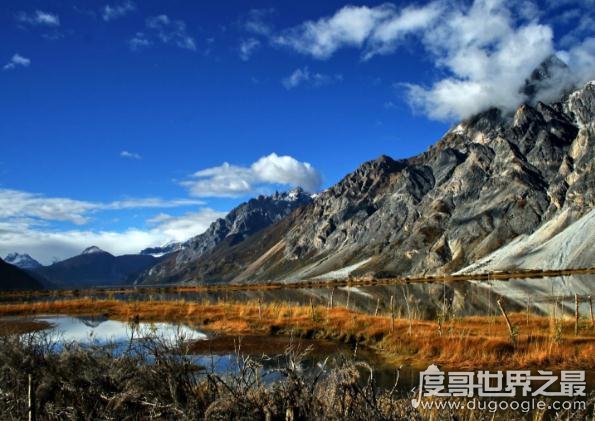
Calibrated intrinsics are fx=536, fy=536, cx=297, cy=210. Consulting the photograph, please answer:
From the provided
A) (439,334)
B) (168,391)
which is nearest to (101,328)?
(439,334)

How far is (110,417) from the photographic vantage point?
7812mm

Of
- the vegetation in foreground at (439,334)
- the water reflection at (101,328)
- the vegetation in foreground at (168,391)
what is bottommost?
the water reflection at (101,328)

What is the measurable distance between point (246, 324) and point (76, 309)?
36.9 metres

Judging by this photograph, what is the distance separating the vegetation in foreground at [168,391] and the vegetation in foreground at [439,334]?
15.5 m

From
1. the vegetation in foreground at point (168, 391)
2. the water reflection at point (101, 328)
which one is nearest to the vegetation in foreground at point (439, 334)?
the water reflection at point (101, 328)

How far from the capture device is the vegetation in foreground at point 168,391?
6672mm

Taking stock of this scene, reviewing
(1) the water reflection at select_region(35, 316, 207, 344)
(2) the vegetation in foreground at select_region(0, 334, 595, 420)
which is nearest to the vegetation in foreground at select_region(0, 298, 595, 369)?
(1) the water reflection at select_region(35, 316, 207, 344)

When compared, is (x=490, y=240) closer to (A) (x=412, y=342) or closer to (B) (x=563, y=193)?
(B) (x=563, y=193)

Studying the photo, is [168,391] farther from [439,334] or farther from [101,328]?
[101,328]

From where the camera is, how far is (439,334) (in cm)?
2797

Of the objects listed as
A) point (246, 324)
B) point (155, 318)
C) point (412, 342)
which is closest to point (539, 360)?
point (412, 342)

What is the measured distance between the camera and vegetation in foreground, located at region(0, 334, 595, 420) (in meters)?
6.67

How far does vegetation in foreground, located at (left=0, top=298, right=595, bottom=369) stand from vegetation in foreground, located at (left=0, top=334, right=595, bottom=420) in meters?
15.5

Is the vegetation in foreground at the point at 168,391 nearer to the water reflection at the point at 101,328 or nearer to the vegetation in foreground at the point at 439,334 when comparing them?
the vegetation in foreground at the point at 439,334
